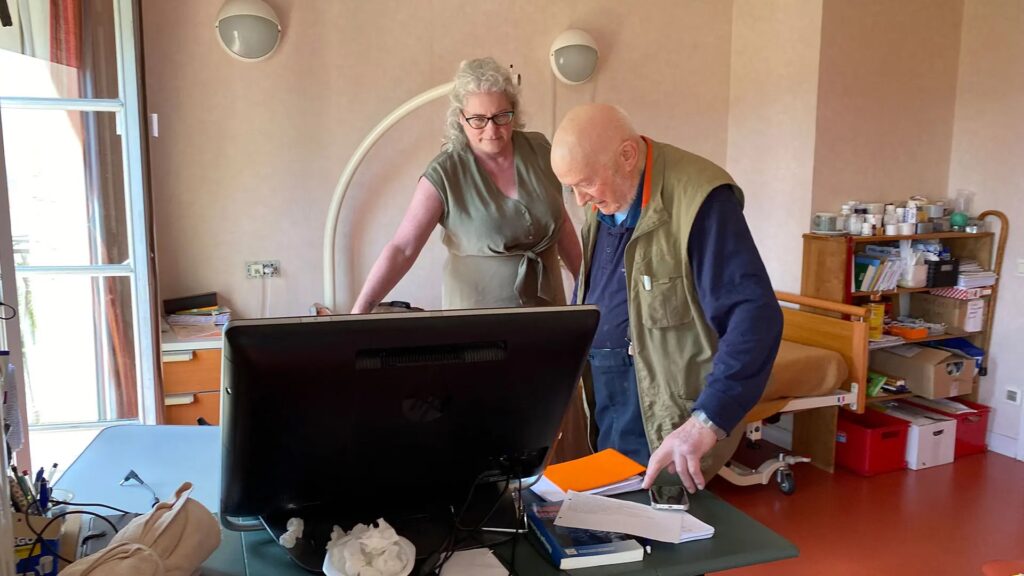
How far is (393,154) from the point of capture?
3.64 meters

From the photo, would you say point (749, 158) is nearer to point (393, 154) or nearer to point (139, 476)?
point (393, 154)

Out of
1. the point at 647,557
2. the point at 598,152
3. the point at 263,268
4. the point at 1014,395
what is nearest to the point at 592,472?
the point at 647,557

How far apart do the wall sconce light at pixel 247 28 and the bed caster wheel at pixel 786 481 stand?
9.86ft

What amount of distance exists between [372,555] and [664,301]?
84 cm

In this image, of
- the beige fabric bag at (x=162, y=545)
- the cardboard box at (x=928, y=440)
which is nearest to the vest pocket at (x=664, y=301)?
the beige fabric bag at (x=162, y=545)

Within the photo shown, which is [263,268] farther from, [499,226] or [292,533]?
[292,533]

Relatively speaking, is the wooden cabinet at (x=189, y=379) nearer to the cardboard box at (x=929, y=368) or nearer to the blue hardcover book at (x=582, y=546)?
the blue hardcover book at (x=582, y=546)

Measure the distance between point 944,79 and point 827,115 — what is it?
84 centimetres

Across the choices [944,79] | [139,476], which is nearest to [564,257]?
[139,476]

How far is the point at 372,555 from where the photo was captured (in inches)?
39.1

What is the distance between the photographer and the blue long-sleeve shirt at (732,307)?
1399 millimetres

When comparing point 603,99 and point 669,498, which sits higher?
point 603,99

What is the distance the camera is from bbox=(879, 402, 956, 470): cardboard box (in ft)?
12.3

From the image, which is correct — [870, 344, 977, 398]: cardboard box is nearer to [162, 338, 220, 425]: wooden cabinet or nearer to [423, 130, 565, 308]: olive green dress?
[423, 130, 565, 308]: olive green dress
